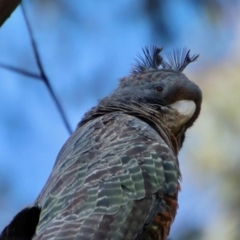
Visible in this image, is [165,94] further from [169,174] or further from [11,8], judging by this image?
[11,8]

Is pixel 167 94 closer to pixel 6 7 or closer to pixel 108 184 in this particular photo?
pixel 108 184

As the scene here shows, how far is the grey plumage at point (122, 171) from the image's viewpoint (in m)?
2.75

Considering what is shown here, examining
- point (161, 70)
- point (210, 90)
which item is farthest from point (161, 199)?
point (210, 90)

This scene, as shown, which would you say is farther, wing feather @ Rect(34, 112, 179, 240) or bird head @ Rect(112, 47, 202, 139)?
bird head @ Rect(112, 47, 202, 139)

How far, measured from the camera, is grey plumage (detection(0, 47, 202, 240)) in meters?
2.75

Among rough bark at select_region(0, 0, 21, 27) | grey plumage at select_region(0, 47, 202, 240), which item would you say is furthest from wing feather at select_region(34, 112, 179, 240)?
rough bark at select_region(0, 0, 21, 27)

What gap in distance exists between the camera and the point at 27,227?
2811 millimetres

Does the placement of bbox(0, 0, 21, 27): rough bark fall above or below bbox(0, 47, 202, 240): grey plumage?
above

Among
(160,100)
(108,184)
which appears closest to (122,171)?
(108,184)

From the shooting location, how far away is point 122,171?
9.78 ft

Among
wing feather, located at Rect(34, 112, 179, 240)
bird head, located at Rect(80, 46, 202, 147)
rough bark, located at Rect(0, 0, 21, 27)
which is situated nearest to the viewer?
rough bark, located at Rect(0, 0, 21, 27)

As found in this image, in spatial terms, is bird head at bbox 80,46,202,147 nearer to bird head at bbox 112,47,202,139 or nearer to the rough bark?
bird head at bbox 112,47,202,139

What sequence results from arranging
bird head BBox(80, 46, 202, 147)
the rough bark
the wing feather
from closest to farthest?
the rough bark
the wing feather
bird head BBox(80, 46, 202, 147)

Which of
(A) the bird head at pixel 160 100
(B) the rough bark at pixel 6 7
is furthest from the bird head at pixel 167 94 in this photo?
(B) the rough bark at pixel 6 7
